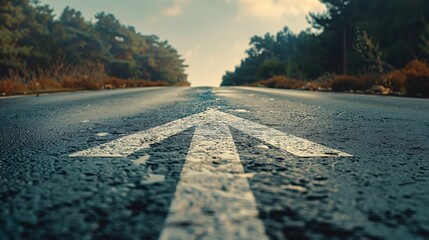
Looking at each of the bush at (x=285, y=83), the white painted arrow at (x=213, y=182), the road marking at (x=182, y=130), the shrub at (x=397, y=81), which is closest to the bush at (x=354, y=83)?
the shrub at (x=397, y=81)

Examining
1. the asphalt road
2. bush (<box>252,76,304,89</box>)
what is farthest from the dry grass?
the asphalt road

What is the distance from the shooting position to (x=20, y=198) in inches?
54.9

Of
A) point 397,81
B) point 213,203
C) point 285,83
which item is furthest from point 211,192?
point 285,83

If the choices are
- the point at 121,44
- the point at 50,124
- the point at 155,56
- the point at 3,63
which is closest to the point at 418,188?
the point at 50,124

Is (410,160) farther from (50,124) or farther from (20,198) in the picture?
(50,124)

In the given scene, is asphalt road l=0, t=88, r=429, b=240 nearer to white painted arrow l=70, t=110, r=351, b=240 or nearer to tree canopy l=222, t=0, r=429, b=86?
white painted arrow l=70, t=110, r=351, b=240

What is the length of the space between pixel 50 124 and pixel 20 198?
9.14ft

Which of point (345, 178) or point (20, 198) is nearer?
point (20, 198)

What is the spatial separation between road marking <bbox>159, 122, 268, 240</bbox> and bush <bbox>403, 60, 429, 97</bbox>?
10.3 metres

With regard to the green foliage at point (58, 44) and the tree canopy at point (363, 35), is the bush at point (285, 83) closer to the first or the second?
the tree canopy at point (363, 35)

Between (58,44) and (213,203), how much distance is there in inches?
1688

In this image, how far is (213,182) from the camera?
1.56m

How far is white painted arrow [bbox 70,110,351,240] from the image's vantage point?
3.48 feet

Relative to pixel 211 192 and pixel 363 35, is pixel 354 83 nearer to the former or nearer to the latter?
pixel 363 35
